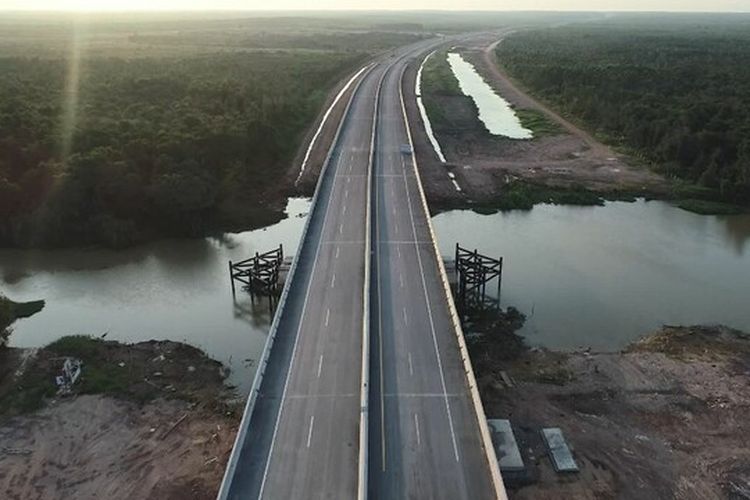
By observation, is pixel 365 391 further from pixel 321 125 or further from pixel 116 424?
→ pixel 321 125

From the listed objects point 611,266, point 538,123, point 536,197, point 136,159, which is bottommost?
point 611,266

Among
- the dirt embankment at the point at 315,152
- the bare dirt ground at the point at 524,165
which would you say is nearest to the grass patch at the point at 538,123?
the bare dirt ground at the point at 524,165

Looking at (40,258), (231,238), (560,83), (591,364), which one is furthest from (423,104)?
(591,364)

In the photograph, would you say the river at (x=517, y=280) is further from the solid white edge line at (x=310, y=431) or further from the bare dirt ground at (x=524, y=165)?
the solid white edge line at (x=310, y=431)

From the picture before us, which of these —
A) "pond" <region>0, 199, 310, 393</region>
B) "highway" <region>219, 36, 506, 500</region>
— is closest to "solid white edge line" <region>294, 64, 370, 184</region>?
"pond" <region>0, 199, 310, 393</region>

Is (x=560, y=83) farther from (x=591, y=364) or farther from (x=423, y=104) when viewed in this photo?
(x=591, y=364)

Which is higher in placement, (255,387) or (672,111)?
(672,111)

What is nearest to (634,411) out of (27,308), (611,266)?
(611,266)
